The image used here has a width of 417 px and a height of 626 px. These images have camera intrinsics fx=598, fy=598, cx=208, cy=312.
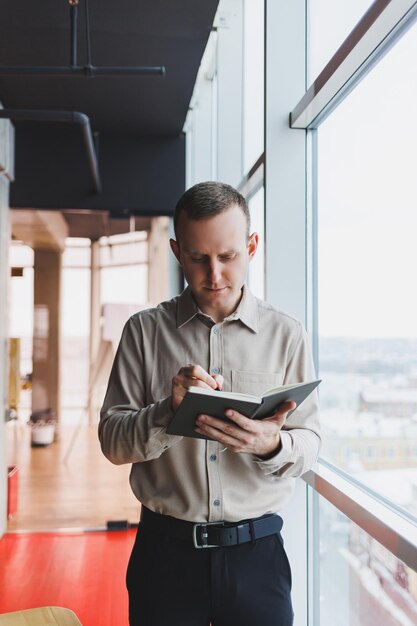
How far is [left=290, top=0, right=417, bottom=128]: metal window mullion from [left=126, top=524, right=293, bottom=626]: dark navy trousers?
4.60 feet

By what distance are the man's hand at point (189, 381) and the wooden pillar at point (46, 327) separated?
4.15 metres

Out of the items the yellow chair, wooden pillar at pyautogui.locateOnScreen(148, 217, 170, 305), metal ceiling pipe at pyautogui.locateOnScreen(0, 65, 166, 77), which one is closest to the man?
the yellow chair

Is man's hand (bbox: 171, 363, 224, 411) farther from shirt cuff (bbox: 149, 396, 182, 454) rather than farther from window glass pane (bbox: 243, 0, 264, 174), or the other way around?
window glass pane (bbox: 243, 0, 264, 174)

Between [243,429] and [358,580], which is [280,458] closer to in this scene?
[243,429]

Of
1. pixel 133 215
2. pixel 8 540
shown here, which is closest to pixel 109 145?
pixel 133 215

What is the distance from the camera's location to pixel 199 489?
1.44 m

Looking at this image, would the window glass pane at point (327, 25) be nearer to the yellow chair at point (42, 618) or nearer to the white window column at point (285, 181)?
the white window column at point (285, 181)

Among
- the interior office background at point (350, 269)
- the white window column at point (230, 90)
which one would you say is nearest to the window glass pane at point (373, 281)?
the interior office background at point (350, 269)

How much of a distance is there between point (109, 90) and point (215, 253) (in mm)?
3487

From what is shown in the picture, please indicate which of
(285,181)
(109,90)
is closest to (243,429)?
(285,181)

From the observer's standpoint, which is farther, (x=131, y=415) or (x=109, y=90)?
(x=109, y=90)

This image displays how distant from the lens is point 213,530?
1408 mm

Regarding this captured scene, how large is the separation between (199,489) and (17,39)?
321cm

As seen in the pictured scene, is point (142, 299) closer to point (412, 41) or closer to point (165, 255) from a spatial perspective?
point (165, 255)
